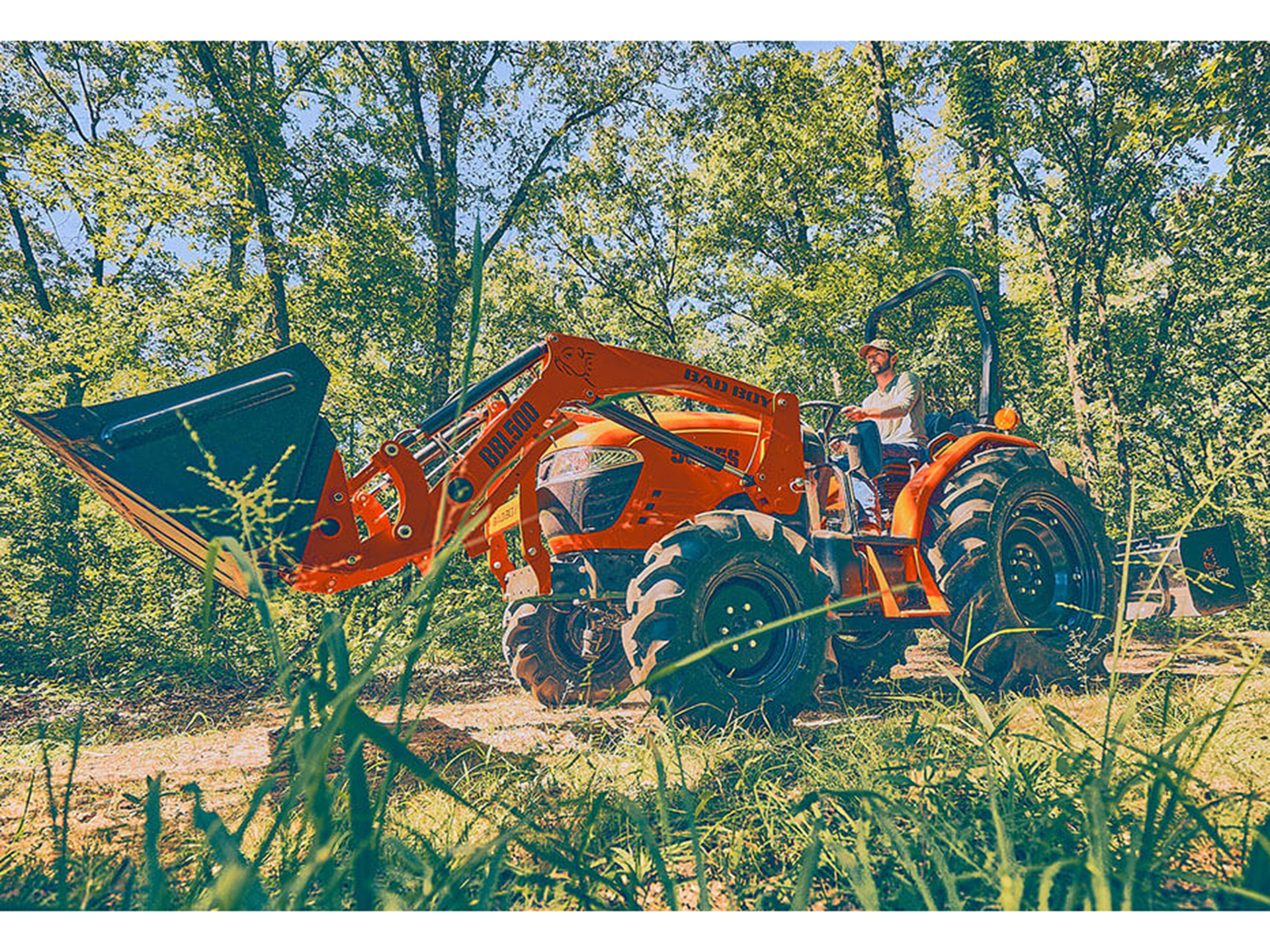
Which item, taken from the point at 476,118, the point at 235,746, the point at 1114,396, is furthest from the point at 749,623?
the point at 1114,396

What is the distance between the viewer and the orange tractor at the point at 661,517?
229 centimetres

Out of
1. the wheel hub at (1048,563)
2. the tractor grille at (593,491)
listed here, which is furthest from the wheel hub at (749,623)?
the wheel hub at (1048,563)

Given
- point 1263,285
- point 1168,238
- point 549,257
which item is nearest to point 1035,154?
point 1168,238

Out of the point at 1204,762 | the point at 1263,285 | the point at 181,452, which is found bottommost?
the point at 1204,762

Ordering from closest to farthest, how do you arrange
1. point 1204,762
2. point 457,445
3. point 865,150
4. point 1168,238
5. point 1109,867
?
1. point 1109,867
2. point 1204,762
3. point 457,445
4. point 1168,238
5. point 865,150

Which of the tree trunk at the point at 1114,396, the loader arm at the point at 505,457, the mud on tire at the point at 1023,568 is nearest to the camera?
the loader arm at the point at 505,457

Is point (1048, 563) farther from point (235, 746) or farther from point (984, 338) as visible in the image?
point (235, 746)

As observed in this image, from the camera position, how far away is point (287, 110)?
173 inches

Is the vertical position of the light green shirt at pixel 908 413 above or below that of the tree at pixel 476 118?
below

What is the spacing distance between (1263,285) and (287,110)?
6.58m

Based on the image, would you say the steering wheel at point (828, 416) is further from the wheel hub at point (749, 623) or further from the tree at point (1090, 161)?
the tree at point (1090, 161)

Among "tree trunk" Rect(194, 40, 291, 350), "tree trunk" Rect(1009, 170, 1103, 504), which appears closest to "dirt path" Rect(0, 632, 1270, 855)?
"tree trunk" Rect(1009, 170, 1103, 504)

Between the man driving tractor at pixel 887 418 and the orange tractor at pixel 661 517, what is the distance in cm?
7

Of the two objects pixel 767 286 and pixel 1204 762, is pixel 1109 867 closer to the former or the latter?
pixel 1204 762
